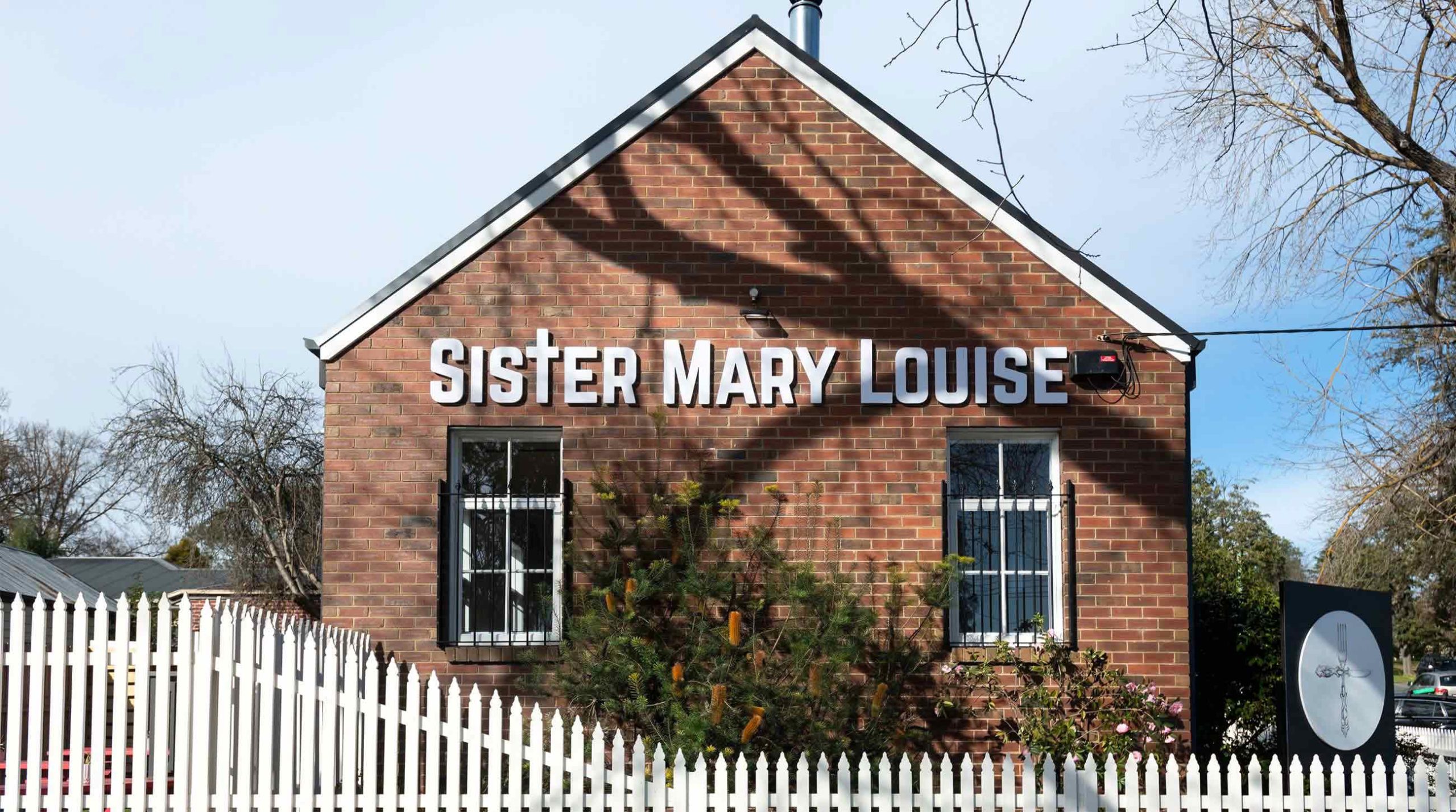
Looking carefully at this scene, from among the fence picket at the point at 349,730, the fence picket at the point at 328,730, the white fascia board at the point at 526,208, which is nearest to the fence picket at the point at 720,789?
the fence picket at the point at 349,730

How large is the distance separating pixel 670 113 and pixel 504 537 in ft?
11.5

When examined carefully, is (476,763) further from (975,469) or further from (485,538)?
(975,469)

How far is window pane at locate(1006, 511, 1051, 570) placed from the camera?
32.7 feet

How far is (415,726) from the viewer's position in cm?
713

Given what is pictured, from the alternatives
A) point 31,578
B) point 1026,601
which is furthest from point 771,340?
point 31,578

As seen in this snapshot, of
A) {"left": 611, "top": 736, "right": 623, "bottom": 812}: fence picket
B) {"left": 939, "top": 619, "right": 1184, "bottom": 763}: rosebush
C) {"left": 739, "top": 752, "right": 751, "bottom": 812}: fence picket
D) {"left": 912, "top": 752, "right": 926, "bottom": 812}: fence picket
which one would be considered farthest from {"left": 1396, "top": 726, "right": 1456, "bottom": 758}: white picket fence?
{"left": 611, "top": 736, "right": 623, "bottom": 812}: fence picket

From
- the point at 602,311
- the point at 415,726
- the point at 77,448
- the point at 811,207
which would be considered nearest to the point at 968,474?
the point at 811,207

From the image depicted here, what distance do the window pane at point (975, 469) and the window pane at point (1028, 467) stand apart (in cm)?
9

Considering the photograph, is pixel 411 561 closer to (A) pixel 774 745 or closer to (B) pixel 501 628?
(B) pixel 501 628

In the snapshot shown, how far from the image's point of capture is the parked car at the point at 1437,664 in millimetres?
42781

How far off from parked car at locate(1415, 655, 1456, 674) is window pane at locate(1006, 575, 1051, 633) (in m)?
36.9

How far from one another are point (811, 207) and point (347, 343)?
11.9ft

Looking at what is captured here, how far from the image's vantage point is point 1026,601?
992cm

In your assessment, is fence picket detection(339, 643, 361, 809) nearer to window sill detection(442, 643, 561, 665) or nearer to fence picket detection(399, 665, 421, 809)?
fence picket detection(399, 665, 421, 809)
